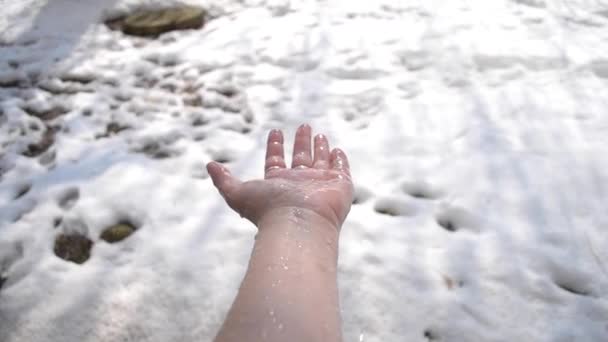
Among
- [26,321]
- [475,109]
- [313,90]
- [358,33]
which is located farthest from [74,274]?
[358,33]

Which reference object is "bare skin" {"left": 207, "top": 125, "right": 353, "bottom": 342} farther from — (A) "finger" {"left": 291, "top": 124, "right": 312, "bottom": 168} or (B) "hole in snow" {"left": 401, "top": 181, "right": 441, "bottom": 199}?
(B) "hole in snow" {"left": 401, "top": 181, "right": 441, "bottom": 199}

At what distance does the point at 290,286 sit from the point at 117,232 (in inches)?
44.5

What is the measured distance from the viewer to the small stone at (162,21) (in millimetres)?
3367

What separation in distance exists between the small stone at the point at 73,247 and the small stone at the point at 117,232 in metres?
0.07

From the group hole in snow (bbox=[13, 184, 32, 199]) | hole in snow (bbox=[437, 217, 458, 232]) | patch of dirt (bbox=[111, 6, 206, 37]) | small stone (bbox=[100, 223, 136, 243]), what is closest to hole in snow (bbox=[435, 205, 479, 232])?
hole in snow (bbox=[437, 217, 458, 232])

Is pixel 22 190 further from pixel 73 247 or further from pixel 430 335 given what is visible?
pixel 430 335

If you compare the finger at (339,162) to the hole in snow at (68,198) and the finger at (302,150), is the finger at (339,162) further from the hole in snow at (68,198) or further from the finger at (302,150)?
Result: the hole in snow at (68,198)

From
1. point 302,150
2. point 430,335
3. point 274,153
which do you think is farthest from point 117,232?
point 430,335

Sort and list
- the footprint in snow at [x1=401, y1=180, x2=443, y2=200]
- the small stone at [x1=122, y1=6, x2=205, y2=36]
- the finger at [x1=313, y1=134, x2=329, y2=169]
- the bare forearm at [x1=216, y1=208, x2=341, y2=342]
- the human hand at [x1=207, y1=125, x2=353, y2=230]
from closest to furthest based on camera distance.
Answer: the bare forearm at [x1=216, y1=208, x2=341, y2=342] → the human hand at [x1=207, y1=125, x2=353, y2=230] → the finger at [x1=313, y1=134, x2=329, y2=169] → the footprint in snow at [x1=401, y1=180, x2=443, y2=200] → the small stone at [x1=122, y1=6, x2=205, y2=36]

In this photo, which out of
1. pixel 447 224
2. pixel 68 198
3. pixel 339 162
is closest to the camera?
pixel 339 162

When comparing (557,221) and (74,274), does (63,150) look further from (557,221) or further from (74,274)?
(557,221)

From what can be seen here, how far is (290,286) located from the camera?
1062 millimetres

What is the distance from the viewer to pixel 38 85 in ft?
9.44

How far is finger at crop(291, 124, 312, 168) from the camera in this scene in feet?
5.37
